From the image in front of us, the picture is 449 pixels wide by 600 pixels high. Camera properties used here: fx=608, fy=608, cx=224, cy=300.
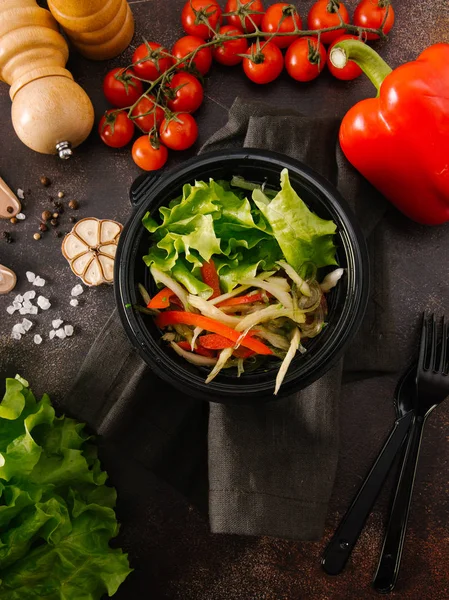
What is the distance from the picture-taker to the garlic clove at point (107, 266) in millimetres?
2193

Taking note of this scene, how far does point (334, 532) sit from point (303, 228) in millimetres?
1163

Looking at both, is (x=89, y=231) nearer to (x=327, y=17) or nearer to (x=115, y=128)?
(x=115, y=128)

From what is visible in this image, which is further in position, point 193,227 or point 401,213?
point 401,213

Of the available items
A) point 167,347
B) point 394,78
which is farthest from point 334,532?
point 394,78

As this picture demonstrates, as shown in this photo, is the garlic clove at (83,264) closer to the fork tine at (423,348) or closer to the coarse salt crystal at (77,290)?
the coarse salt crystal at (77,290)

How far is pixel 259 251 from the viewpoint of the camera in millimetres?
1894

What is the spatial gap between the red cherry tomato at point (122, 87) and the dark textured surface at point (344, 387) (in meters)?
0.09

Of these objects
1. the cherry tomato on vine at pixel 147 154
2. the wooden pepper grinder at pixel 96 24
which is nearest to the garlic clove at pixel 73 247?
the cherry tomato on vine at pixel 147 154

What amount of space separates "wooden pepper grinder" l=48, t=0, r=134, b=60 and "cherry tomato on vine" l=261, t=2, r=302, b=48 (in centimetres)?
51

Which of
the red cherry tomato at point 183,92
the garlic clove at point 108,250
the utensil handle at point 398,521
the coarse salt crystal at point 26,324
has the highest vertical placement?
the red cherry tomato at point 183,92

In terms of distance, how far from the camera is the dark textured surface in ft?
7.30

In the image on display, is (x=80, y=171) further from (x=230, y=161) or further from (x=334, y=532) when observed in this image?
(x=334, y=532)

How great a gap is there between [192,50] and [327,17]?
50cm

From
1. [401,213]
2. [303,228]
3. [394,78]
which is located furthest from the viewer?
[401,213]
